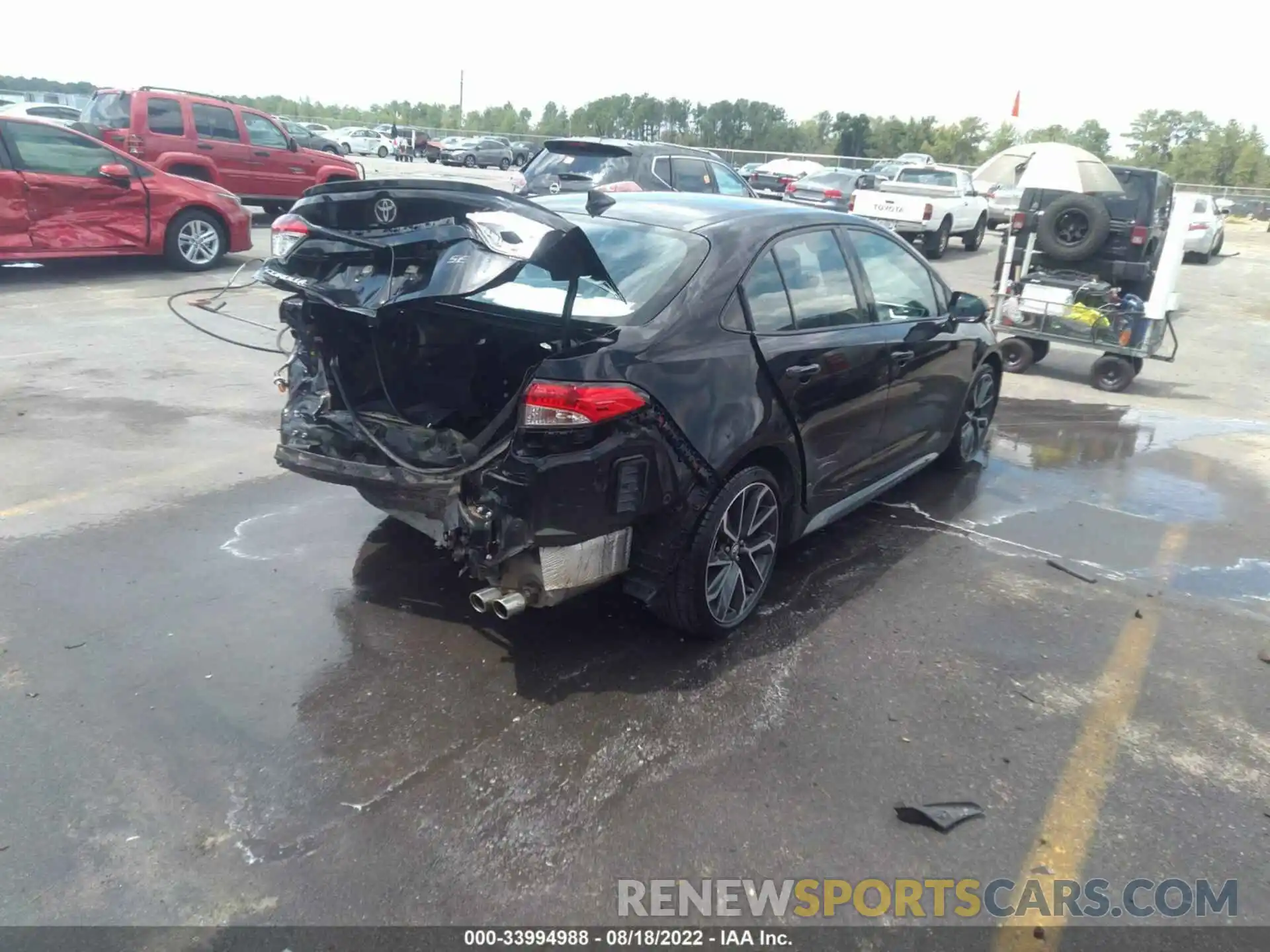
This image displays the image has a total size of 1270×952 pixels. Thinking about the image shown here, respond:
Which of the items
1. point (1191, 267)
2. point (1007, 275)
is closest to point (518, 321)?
point (1007, 275)

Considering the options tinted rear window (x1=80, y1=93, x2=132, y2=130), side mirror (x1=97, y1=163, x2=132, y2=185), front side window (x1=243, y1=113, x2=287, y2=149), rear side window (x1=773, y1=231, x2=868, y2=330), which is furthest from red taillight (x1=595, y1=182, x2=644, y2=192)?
tinted rear window (x1=80, y1=93, x2=132, y2=130)

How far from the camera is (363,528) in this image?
198 inches

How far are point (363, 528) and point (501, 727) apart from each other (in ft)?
6.38

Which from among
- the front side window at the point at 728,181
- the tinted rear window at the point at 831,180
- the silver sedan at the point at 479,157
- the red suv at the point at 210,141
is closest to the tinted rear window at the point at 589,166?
the front side window at the point at 728,181

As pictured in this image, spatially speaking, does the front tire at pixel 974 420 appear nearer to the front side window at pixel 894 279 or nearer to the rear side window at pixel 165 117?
the front side window at pixel 894 279

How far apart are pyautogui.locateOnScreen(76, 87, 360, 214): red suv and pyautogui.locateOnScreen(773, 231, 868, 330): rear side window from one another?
1181 centimetres

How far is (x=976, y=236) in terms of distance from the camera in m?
22.8

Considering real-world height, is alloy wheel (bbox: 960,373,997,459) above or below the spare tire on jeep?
below

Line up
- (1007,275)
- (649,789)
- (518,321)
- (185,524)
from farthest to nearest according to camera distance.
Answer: (1007,275), (185,524), (518,321), (649,789)

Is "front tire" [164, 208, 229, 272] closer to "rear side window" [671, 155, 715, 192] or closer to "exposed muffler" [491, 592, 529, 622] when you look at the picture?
"rear side window" [671, 155, 715, 192]

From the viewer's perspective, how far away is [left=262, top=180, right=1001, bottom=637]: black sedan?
3.43 m

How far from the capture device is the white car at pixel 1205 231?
23453 millimetres

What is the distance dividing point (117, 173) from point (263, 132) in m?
5.98

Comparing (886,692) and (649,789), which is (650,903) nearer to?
(649,789)
